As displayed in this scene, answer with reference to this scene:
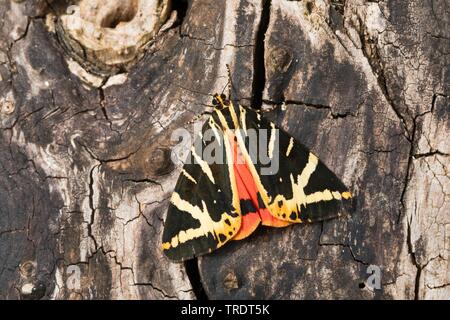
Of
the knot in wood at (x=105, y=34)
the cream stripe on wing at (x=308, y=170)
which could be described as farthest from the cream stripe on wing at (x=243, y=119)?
the knot in wood at (x=105, y=34)

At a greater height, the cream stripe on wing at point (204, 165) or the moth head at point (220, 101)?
the moth head at point (220, 101)

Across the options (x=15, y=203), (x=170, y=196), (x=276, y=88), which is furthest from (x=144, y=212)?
(x=276, y=88)

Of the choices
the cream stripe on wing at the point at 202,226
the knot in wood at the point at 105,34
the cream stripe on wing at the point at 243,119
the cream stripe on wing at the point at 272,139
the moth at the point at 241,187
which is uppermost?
the knot in wood at the point at 105,34

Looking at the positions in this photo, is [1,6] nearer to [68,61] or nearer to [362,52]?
[68,61]

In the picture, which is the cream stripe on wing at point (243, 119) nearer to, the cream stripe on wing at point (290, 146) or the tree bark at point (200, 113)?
the tree bark at point (200, 113)

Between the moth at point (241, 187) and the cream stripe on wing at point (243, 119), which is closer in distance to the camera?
the moth at point (241, 187)

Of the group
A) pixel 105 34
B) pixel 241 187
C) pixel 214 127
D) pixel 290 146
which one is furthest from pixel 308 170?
pixel 105 34
